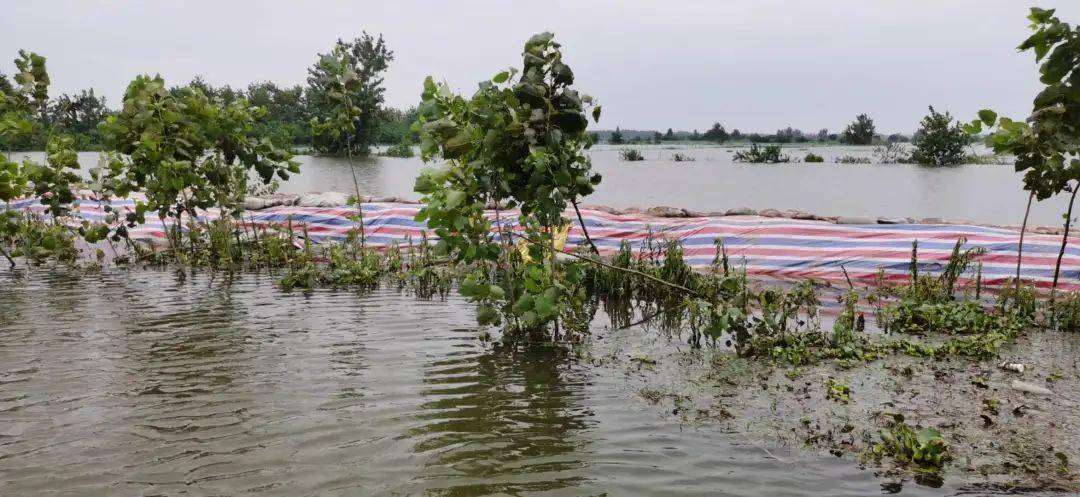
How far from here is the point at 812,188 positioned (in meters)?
18.9

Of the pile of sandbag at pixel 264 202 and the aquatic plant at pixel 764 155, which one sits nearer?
the pile of sandbag at pixel 264 202

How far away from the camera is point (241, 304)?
6746 millimetres

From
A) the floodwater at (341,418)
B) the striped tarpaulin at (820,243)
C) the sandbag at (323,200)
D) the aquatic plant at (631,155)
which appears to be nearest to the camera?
the floodwater at (341,418)

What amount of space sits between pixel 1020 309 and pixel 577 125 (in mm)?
3925

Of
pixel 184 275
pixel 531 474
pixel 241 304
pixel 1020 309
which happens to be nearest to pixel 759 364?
pixel 531 474

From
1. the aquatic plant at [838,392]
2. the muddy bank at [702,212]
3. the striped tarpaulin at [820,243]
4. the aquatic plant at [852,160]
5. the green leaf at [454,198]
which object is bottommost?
the aquatic plant at [838,392]

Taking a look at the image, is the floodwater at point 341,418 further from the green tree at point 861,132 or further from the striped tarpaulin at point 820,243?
the green tree at point 861,132

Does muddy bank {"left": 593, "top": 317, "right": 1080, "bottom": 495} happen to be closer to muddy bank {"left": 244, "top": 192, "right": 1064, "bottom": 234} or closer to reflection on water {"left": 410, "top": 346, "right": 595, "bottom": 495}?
reflection on water {"left": 410, "top": 346, "right": 595, "bottom": 495}

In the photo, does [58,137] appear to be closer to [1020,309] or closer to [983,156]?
[1020,309]

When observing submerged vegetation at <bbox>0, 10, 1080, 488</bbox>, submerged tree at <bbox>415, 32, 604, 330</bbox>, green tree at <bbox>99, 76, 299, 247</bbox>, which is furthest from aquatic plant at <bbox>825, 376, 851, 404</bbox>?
green tree at <bbox>99, 76, 299, 247</bbox>

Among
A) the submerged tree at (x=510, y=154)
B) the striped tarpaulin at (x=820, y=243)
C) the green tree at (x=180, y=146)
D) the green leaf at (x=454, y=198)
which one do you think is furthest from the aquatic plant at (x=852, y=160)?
the green leaf at (x=454, y=198)

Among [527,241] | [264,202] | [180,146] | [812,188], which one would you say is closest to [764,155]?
[812,188]

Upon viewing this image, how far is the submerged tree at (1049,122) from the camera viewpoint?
6.51 ft

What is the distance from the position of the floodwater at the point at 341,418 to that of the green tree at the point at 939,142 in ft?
79.4
